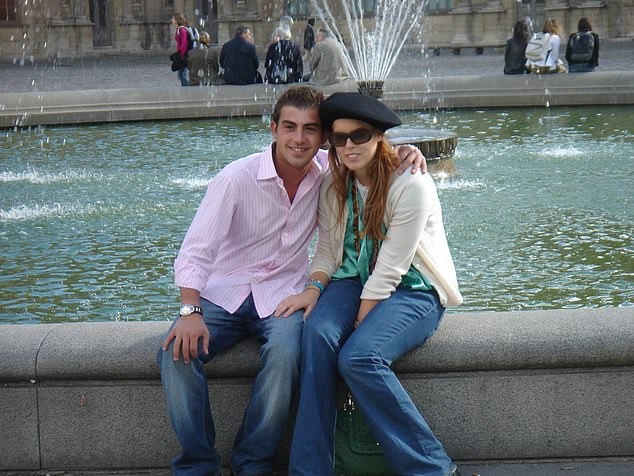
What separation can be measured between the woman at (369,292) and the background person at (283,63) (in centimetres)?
1458

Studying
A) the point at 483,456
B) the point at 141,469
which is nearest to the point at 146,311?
the point at 141,469

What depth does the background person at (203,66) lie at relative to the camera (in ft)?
63.9

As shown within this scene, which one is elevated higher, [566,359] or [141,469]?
[566,359]

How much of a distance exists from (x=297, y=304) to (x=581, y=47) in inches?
622

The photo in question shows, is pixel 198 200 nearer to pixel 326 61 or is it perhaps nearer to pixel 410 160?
pixel 410 160

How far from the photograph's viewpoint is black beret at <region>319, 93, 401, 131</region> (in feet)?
13.1

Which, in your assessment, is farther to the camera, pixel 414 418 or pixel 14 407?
pixel 14 407

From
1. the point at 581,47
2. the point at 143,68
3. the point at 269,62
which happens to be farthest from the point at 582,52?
the point at 143,68

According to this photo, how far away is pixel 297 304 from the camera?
13.5 ft

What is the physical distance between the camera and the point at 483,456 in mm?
4223

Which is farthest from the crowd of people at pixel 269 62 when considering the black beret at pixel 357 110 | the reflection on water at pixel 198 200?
the black beret at pixel 357 110

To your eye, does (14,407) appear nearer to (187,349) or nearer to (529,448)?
(187,349)

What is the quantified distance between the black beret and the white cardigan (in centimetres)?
21

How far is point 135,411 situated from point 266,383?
0.57 m
